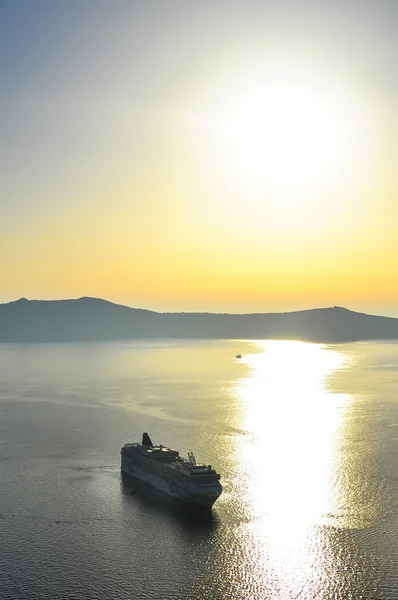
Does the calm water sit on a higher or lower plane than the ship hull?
lower

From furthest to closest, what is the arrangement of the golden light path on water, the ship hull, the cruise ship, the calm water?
the cruise ship < the ship hull < the golden light path on water < the calm water

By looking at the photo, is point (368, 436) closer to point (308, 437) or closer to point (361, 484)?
point (308, 437)

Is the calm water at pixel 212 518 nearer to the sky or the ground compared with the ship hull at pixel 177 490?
nearer to the ground

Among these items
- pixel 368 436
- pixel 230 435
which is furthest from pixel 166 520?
pixel 368 436

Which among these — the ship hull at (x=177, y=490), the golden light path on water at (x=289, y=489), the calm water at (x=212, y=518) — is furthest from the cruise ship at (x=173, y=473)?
the golden light path on water at (x=289, y=489)

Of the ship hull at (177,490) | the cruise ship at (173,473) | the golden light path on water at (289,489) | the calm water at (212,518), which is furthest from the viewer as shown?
the cruise ship at (173,473)

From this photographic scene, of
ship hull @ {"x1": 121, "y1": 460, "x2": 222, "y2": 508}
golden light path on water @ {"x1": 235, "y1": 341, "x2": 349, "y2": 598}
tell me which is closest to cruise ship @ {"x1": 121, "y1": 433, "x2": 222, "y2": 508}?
ship hull @ {"x1": 121, "y1": 460, "x2": 222, "y2": 508}

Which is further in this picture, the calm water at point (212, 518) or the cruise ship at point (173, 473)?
the cruise ship at point (173, 473)

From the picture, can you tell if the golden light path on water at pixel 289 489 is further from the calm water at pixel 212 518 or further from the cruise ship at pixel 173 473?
the cruise ship at pixel 173 473

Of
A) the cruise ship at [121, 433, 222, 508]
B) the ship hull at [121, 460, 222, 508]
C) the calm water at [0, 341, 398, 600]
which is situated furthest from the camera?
the cruise ship at [121, 433, 222, 508]

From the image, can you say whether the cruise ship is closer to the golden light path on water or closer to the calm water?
the calm water
